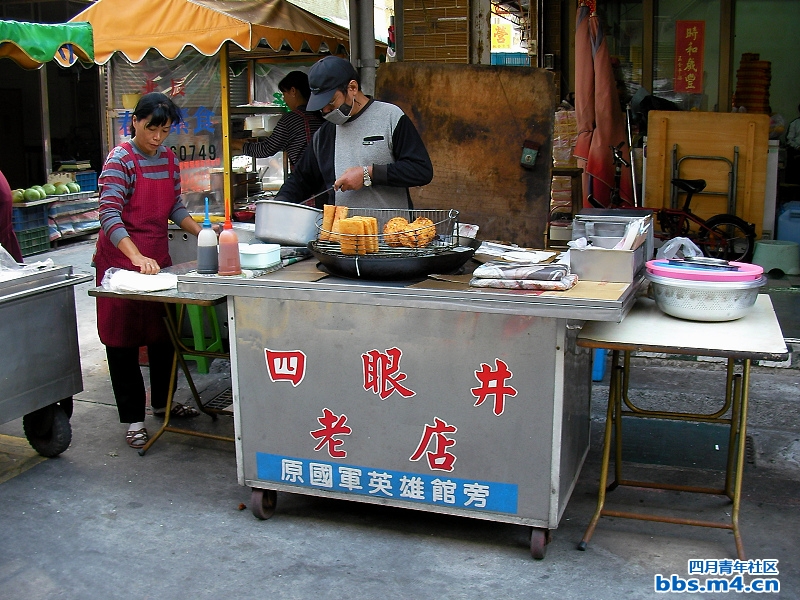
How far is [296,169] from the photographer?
4.06 meters

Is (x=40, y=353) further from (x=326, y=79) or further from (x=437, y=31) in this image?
(x=437, y=31)

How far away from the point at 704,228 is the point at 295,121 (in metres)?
3.67

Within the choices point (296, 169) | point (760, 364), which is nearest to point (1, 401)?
point (296, 169)

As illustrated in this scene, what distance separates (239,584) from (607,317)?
62.4 inches

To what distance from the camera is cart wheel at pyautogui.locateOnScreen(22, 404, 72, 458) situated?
13.1 ft

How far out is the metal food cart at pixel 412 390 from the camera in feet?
9.59

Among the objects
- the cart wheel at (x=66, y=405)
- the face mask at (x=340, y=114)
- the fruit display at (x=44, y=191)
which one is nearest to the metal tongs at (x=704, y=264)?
the face mask at (x=340, y=114)

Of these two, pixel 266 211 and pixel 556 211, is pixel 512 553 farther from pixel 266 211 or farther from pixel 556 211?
pixel 556 211

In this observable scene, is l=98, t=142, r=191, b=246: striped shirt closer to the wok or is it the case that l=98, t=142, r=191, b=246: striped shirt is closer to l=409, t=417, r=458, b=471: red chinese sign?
the wok

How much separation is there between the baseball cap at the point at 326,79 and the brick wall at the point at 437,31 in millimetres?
3555

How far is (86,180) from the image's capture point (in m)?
10.1

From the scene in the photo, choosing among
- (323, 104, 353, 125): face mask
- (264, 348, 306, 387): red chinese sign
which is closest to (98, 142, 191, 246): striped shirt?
(323, 104, 353, 125): face mask

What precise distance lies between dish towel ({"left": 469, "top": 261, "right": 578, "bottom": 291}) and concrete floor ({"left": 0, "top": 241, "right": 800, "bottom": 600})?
1.02 meters

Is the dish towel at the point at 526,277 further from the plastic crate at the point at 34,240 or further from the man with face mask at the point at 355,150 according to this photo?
the plastic crate at the point at 34,240
